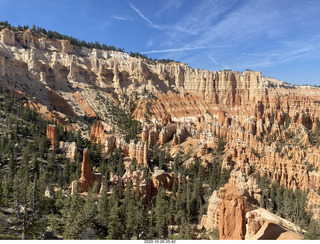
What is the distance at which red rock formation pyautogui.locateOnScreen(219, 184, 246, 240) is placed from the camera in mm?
20016

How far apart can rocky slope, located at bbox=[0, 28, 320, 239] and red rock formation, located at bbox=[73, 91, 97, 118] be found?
37 cm

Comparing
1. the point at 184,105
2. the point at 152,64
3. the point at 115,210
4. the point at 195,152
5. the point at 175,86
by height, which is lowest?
the point at 115,210

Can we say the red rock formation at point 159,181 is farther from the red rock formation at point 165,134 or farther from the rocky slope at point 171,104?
the red rock formation at point 165,134

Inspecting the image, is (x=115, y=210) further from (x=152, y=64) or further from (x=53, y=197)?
(x=152, y=64)

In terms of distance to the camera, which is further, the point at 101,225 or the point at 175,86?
the point at 175,86

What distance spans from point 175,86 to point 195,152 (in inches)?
2337

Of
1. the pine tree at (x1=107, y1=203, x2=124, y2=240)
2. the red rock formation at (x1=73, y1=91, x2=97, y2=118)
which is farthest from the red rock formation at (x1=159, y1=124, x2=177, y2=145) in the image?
the pine tree at (x1=107, y1=203, x2=124, y2=240)

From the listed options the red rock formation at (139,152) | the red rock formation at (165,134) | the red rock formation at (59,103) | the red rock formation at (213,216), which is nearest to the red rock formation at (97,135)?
the red rock formation at (139,152)

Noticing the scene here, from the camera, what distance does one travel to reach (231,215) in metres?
20.1

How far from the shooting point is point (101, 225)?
28344 mm

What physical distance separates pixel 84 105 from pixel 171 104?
34804mm

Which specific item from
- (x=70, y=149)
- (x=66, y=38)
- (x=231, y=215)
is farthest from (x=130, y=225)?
(x=66, y=38)

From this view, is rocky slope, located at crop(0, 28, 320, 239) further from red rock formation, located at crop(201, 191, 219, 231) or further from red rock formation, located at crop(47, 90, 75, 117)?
red rock formation, located at crop(201, 191, 219, 231)

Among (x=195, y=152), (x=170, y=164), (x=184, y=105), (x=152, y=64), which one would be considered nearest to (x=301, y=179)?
(x=195, y=152)
